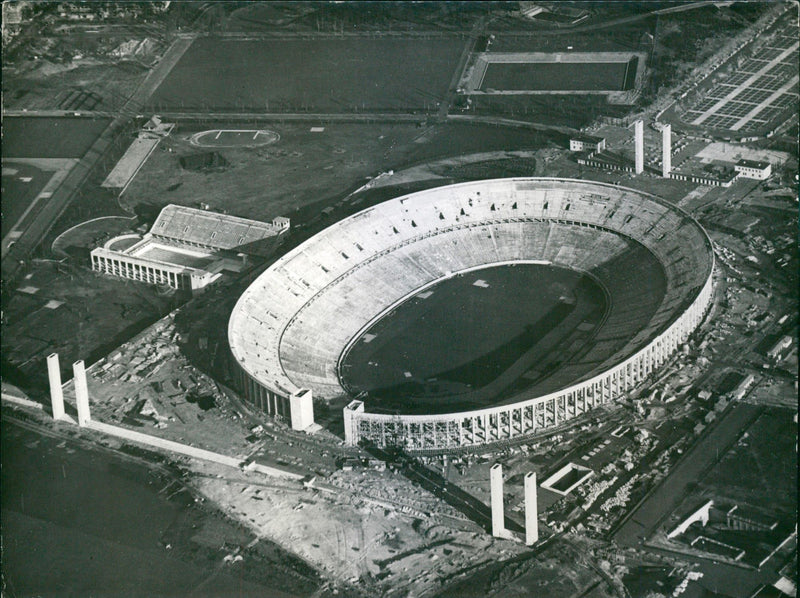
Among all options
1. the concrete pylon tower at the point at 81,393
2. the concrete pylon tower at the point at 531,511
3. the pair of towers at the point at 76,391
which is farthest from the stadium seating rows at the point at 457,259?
the concrete pylon tower at the point at 531,511

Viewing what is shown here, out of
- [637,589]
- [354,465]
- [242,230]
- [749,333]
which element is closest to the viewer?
[637,589]

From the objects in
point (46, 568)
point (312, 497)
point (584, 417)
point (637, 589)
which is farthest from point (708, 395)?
point (46, 568)

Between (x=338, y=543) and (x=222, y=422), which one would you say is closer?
(x=338, y=543)

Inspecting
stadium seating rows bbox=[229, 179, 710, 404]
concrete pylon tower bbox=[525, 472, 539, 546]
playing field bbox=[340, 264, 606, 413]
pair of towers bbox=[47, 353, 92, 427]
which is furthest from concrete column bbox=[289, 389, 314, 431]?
concrete pylon tower bbox=[525, 472, 539, 546]

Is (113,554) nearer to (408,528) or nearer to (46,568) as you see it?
(46,568)

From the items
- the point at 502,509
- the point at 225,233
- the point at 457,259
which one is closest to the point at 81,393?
the point at 502,509

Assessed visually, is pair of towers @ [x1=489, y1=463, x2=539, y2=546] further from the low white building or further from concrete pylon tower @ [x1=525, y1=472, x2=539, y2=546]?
the low white building

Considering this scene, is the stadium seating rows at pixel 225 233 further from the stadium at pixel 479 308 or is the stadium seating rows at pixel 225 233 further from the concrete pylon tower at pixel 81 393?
the concrete pylon tower at pixel 81 393

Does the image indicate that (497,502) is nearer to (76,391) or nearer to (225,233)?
(76,391)
